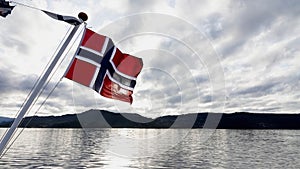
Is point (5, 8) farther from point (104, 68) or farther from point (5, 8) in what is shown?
point (104, 68)

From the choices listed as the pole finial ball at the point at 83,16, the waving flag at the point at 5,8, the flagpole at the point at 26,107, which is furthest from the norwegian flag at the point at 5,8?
the flagpole at the point at 26,107

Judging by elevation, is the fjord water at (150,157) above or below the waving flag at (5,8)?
below

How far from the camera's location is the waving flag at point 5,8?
9742 millimetres

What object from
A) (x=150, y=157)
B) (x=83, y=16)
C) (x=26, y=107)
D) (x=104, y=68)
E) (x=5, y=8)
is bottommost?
(x=150, y=157)

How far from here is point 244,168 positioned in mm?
50375

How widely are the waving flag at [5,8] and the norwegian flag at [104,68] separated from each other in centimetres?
265

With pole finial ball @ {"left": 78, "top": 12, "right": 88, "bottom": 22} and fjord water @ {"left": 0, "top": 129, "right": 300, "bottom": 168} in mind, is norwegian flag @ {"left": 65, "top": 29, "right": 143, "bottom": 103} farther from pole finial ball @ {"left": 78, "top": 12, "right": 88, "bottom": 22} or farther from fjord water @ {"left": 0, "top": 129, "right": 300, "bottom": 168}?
fjord water @ {"left": 0, "top": 129, "right": 300, "bottom": 168}

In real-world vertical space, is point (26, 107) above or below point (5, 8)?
below

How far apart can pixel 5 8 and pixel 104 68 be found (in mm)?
3932

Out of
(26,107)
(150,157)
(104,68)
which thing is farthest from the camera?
(150,157)

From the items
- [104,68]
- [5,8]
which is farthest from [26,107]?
[5,8]

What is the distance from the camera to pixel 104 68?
11062 millimetres

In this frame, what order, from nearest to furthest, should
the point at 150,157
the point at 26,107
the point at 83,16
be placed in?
the point at 26,107, the point at 83,16, the point at 150,157

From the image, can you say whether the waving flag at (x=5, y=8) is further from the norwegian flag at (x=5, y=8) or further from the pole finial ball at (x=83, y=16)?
the pole finial ball at (x=83, y=16)
